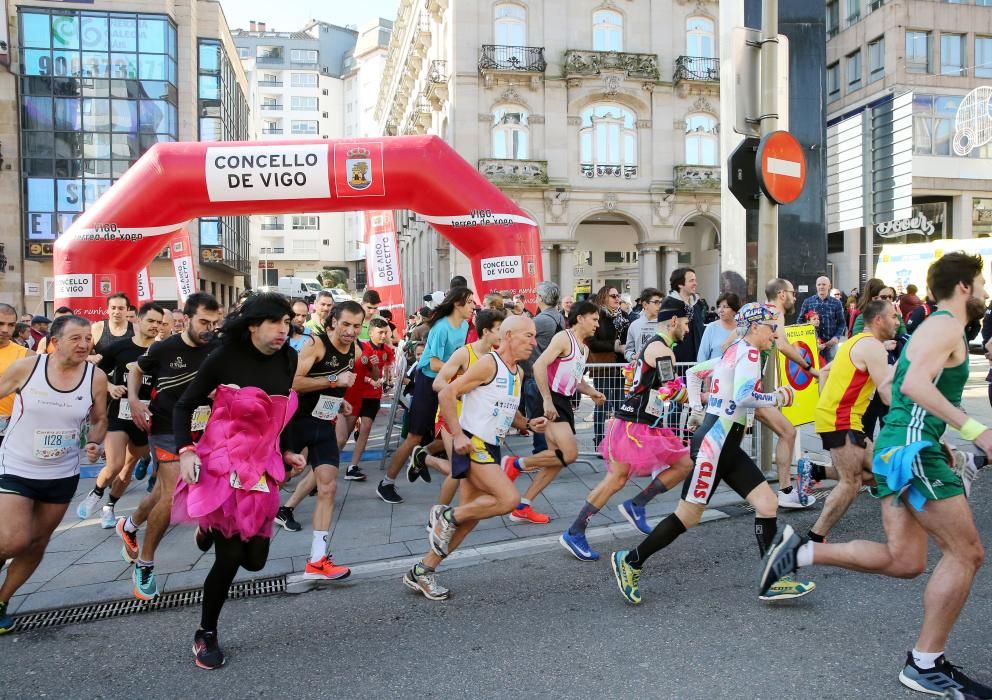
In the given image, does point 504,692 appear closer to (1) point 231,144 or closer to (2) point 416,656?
(2) point 416,656

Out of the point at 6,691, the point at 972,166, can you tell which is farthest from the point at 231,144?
the point at 972,166

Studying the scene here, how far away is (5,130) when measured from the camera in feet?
110

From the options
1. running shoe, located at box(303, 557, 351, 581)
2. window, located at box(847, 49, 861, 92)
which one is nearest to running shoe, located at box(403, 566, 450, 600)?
running shoe, located at box(303, 557, 351, 581)

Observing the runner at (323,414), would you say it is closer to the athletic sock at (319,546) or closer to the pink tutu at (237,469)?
the athletic sock at (319,546)

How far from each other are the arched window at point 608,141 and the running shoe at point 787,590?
2762 cm

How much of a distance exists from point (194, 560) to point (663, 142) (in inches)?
1137

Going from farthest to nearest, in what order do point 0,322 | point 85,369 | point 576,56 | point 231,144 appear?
point 576,56 → point 231,144 → point 0,322 → point 85,369

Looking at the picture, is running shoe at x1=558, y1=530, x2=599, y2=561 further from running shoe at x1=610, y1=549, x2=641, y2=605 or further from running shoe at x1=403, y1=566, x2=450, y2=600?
running shoe at x1=403, y1=566, x2=450, y2=600

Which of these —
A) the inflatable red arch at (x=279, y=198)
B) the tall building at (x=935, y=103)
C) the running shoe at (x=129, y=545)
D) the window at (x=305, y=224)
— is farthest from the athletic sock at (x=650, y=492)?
the window at (x=305, y=224)

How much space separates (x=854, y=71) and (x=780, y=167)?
3271 centimetres

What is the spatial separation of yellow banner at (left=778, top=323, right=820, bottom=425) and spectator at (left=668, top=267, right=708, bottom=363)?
0.88m

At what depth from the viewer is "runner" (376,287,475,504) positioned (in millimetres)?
7395

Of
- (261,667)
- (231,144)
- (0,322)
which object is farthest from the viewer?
(231,144)

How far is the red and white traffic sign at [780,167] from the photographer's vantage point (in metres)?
7.01
